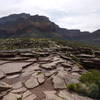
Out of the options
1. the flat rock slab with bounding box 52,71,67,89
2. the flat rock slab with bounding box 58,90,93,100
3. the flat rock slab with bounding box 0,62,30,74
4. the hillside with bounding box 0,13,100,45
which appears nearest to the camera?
the flat rock slab with bounding box 58,90,93,100

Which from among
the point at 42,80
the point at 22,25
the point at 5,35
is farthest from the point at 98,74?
the point at 5,35

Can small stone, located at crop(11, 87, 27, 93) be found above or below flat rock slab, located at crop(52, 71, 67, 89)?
below

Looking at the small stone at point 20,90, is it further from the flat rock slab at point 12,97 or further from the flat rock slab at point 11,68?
the flat rock slab at point 11,68

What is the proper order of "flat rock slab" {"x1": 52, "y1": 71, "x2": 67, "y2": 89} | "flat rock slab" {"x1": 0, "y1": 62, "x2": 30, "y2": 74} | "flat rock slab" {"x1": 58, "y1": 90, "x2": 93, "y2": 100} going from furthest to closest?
"flat rock slab" {"x1": 0, "y1": 62, "x2": 30, "y2": 74} → "flat rock slab" {"x1": 52, "y1": 71, "x2": 67, "y2": 89} → "flat rock slab" {"x1": 58, "y1": 90, "x2": 93, "y2": 100}

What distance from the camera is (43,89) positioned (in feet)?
24.2

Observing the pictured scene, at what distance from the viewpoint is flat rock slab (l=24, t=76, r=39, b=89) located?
7.53 m

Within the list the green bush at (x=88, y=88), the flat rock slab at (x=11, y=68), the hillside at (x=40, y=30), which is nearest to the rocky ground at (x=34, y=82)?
the flat rock slab at (x=11, y=68)

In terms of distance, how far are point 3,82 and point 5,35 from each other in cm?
10873

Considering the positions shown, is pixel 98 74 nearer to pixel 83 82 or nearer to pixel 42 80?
pixel 83 82

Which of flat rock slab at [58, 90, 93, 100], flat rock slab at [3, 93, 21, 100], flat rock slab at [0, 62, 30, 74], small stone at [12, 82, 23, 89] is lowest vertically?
flat rock slab at [58, 90, 93, 100]

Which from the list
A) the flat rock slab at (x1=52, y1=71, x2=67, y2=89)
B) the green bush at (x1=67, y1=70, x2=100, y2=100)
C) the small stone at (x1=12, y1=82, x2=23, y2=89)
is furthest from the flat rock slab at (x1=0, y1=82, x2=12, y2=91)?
the green bush at (x1=67, y1=70, x2=100, y2=100)

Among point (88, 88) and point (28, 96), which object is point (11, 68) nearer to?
point (28, 96)

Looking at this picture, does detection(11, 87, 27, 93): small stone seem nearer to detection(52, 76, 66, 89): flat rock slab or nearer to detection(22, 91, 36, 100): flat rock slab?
detection(22, 91, 36, 100): flat rock slab

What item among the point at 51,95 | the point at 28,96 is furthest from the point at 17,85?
the point at 51,95
